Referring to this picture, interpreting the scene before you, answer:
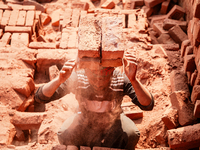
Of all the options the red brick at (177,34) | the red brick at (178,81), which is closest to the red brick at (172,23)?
the red brick at (177,34)

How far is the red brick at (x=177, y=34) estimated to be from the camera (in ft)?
17.0

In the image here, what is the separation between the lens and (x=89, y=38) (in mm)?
2229

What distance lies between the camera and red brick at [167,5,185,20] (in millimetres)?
5805

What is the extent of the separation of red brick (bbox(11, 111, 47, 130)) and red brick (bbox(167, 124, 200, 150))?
1.96m

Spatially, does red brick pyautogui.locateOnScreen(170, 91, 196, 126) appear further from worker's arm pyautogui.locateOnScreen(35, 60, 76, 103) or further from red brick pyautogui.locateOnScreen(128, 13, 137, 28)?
red brick pyautogui.locateOnScreen(128, 13, 137, 28)

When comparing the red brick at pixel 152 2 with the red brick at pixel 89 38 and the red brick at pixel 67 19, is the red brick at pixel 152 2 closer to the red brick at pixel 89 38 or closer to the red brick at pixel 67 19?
the red brick at pixel 67 19

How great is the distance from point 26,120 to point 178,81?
103 inches

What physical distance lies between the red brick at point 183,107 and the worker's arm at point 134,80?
96cm

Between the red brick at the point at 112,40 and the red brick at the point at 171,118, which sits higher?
the red brick at the point at 112,40

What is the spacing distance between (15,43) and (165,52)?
3.15m

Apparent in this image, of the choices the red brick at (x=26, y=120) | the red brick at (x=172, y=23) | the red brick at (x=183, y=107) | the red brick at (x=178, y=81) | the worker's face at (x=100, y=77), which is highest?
the red brick at (x=172, y=23)

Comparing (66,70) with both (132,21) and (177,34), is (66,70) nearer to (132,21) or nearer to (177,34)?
(132,21)

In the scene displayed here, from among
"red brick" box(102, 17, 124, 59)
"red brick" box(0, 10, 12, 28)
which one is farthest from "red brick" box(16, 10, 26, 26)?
"red brick" box(102, 17, 124, 59)

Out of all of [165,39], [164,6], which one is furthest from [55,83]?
[164,6]
